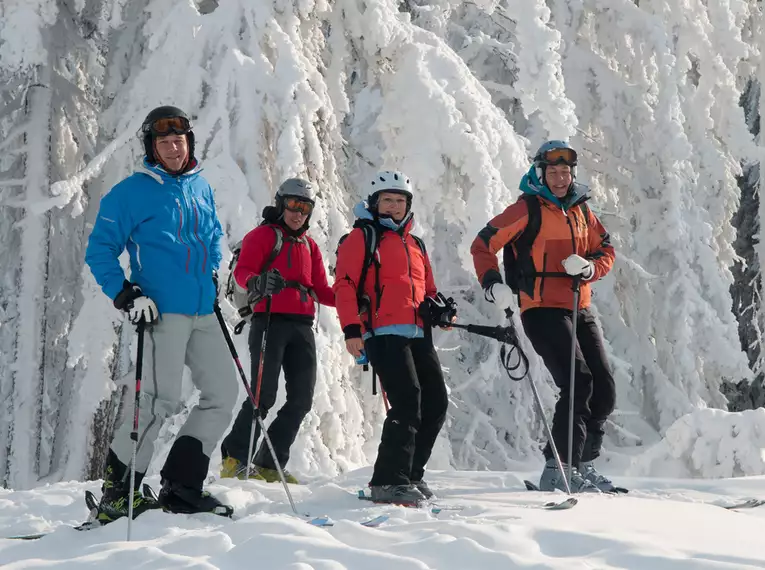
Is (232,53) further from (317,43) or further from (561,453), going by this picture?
(561,453)

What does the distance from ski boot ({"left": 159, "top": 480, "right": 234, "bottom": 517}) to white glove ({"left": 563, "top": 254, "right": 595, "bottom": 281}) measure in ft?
8.19

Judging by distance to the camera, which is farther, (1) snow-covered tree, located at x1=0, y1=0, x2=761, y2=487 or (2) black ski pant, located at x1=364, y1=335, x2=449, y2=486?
(1) snow-covered tree, located at x1=0, y1=0, x2=761, y2=487

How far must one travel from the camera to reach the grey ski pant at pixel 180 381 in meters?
4.77

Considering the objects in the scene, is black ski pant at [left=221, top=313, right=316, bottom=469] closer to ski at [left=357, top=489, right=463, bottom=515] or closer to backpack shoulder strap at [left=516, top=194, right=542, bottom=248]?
ski at [left=357, top=489, right=463, bottom=515]

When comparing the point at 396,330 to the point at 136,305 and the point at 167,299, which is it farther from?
the point at 136,305

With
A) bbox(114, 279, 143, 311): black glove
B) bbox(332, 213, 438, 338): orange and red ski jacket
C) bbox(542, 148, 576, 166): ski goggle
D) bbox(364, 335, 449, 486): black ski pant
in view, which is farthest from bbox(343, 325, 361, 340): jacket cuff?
bbox(542, 148, 576, 166): ski goggle

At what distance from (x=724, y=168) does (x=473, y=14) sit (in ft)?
14.5

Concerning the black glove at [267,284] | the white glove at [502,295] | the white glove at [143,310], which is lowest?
the white glove at [143,310]

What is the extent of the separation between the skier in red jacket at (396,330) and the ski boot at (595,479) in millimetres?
1049

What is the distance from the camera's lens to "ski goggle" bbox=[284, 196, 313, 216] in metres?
6.51

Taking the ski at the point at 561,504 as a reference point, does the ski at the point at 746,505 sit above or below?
below

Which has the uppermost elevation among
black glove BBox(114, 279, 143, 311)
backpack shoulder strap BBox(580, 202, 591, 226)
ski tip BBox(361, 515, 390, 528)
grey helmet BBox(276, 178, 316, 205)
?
grey helmet BBox(276, 178, 316, 205)

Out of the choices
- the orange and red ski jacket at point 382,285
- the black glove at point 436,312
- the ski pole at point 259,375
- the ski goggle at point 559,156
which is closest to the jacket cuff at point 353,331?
the orange and red ski jacket at point 382,285

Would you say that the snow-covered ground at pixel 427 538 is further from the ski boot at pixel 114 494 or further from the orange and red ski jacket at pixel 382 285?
the orange and red ski jacket at pixel 382 285
